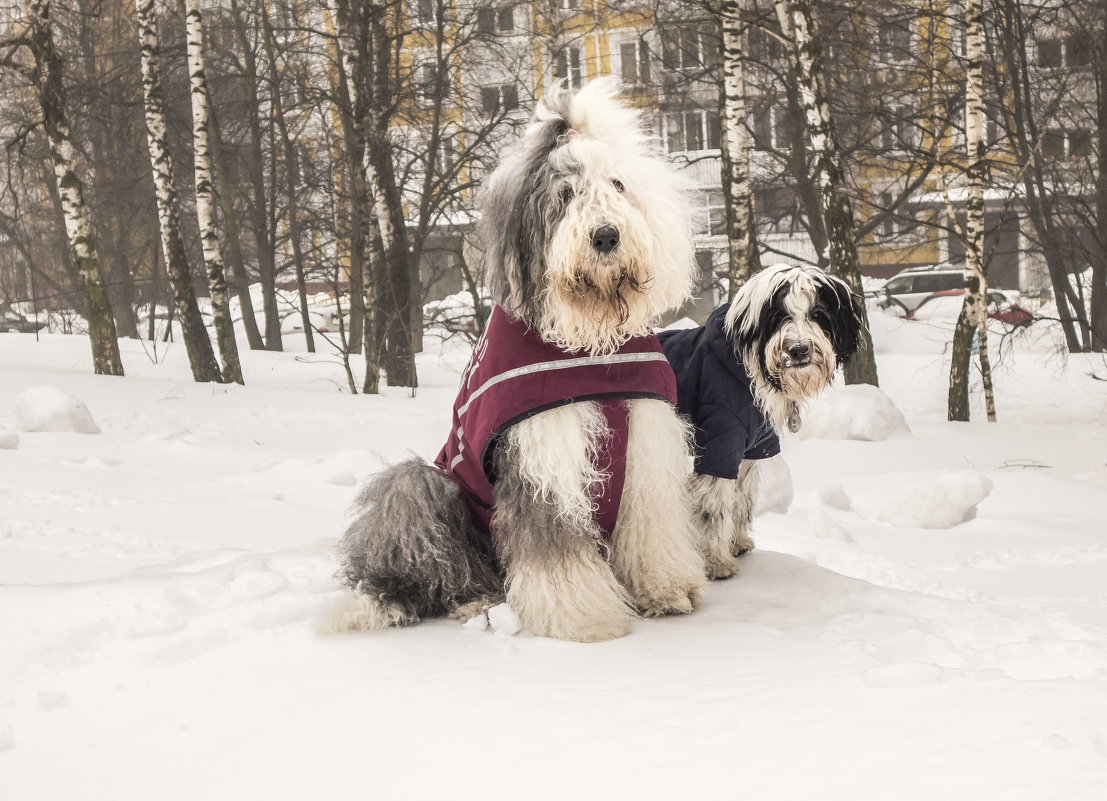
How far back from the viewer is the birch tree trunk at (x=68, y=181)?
33.2 ft

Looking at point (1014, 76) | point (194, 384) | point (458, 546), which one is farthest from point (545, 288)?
point (1014, 76)

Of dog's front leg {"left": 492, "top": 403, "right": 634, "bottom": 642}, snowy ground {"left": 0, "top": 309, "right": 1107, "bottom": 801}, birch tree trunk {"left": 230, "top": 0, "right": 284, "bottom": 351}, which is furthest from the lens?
birch tree trunk {"left": 230, "top": 0, "right": 284, "bottom": 351}

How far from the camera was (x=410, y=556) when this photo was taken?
319 centimetres

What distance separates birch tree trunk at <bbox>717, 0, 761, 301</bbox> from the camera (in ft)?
30.1

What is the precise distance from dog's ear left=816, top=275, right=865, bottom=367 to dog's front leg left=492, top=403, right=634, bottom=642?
3.18 feet

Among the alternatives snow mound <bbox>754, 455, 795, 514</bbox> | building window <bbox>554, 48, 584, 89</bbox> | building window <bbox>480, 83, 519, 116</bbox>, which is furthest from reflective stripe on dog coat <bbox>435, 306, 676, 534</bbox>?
building window <bbox>480, 83, 519, 116</bbox>

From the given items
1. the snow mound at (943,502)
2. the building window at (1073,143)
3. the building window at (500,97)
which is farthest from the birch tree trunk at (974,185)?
the building window at (500,97)

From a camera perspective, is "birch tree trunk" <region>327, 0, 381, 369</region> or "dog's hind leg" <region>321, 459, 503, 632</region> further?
"birch tree trunk" <region>327, 0, 381, 369</region>

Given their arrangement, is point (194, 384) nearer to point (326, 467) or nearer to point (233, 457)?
point (233, 457)

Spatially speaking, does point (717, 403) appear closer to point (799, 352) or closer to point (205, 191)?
point (799, 352)

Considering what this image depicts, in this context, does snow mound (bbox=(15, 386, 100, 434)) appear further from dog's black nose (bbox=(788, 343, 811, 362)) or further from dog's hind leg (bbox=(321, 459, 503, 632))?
dog's black nose (bbox=(788, 343, 811, 362))

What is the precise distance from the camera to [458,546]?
10.7 ft

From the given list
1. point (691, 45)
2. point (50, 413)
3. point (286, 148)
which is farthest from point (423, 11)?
point (50, 413)

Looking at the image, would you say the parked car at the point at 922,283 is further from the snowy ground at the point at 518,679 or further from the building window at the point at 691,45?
the snowy ground at the point at 518,679
